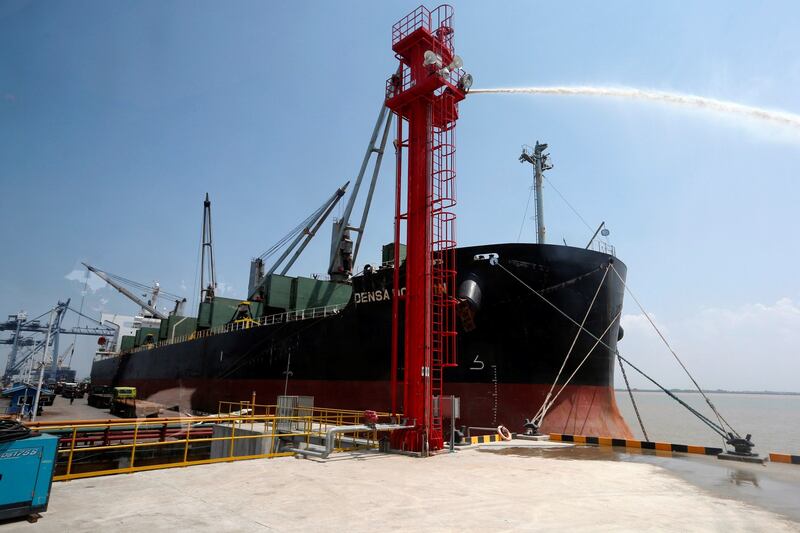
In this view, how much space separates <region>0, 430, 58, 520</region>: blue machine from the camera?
588 centimetres

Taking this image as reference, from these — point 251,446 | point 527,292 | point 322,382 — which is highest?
point 527,292

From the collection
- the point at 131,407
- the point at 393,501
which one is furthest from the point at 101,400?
the point at 393,501

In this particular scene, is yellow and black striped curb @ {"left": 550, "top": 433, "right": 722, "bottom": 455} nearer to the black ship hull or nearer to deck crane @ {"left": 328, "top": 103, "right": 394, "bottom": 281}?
the black ship hull

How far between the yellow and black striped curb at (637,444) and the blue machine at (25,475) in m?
14.5

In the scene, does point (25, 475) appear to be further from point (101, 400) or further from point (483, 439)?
point (101, 400)

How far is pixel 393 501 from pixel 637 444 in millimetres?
11141

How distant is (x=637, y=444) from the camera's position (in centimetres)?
1520

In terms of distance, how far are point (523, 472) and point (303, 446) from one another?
6.15m

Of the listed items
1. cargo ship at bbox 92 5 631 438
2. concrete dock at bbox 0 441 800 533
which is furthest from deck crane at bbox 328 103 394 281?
concrete dock at bbox 0 441 800 533

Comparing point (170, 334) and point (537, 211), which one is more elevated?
point (537, 211)

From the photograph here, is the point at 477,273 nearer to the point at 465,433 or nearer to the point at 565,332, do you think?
the point at 565,332

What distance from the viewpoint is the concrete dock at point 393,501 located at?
6.21 meters

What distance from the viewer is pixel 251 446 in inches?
752

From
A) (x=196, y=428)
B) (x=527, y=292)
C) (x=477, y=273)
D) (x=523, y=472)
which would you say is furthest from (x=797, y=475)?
(x=196, y=428)
